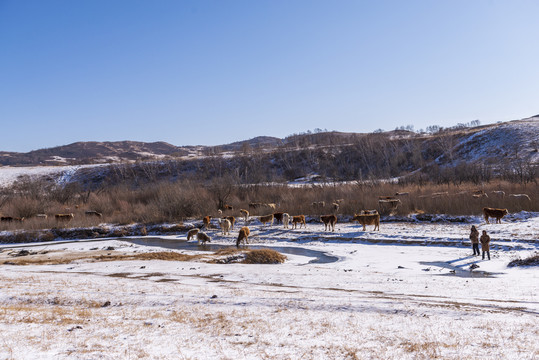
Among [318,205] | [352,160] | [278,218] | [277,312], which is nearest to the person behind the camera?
[277,312]

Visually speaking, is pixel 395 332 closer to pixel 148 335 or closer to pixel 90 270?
pixel 148 335

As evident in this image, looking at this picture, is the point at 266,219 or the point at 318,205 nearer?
the point at 266,219

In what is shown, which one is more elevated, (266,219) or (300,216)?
(300,216)

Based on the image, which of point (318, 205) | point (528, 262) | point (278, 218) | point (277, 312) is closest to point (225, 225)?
point (278, 218)

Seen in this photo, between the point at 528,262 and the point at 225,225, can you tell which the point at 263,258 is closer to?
the point at 528,262

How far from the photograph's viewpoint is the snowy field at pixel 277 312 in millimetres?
5516

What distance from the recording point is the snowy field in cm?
552

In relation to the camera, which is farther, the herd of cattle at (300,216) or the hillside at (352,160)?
the hillside at (352,160)

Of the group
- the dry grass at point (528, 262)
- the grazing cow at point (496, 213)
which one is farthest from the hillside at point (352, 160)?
the dry grass at point (528, 262)

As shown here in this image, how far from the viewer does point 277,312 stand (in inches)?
299

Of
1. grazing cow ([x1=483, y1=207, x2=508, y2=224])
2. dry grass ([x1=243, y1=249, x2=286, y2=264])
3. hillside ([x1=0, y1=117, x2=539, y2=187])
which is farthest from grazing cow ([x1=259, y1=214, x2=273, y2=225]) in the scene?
hillside ([x1=0, y1=117, x2=539, y2=187])

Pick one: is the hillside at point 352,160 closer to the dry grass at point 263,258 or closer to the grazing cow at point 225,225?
the grazing cow at point 225,225

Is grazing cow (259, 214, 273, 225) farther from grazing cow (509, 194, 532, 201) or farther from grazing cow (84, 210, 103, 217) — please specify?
grazing cow (509, 194, 532, 201)

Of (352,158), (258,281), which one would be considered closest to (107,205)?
(258,281)
